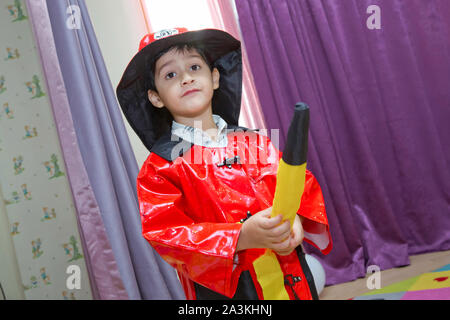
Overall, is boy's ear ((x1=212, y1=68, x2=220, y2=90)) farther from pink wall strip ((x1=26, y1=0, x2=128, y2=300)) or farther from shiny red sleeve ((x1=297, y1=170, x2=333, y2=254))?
pink wall strip ((x1=26, y1=0, x2=128, y2=300))

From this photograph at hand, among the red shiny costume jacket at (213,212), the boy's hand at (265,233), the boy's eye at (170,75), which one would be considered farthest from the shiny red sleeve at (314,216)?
the boy's eye at (170,75)

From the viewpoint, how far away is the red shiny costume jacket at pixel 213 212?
781mm

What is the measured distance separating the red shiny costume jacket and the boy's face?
11cm

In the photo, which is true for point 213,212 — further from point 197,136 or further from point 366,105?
point 366,105

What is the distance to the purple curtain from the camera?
91.2 inches

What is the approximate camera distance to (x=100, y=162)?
5.77ft

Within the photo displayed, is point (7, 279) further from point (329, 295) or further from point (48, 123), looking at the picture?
point (329, 295)

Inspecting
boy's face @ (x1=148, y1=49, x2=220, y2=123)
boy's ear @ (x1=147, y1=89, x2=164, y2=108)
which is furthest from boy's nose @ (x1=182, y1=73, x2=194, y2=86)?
boy's ear @ (x1=147, y1=89, x2=164, y2=108)

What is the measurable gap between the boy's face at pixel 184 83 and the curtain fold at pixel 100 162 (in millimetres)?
851

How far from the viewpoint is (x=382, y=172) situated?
95.6 inches

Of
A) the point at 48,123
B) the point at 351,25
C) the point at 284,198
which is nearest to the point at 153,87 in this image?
the point at 284,198

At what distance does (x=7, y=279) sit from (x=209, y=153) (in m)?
1.56

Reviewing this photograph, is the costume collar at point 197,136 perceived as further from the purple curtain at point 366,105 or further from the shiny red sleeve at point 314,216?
the purple curtain at point 366,105

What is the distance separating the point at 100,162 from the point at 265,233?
123cm
